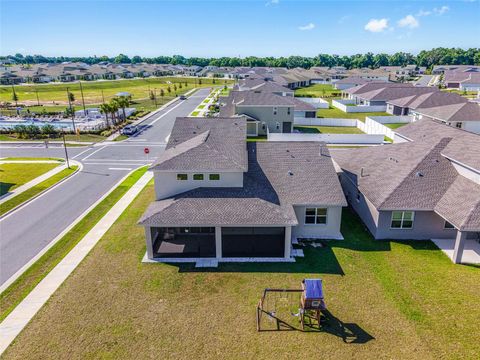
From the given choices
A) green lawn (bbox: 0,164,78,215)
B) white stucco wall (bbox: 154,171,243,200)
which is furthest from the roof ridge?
green lawn (bbox: 0,164,78,215)

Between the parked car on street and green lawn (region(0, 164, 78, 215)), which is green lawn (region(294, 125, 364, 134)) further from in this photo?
green lawn (region(0, 164, 78, 215))

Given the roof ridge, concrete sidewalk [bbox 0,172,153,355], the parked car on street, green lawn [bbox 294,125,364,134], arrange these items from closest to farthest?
concrete sidewalk [bbox 0,172,153,355]
the roof ridge
the parked car on street
green lawn [bbox 294,125,364,134]

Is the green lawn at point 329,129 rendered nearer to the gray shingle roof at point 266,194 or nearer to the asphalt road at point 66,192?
the asphalt road at point 66,192

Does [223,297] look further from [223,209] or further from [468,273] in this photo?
[468,273]

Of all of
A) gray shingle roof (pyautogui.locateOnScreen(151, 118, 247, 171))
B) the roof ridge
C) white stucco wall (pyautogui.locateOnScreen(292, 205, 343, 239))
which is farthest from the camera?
white stucco wall (pyautogui.locateOnScreen(292, 205, 343, 239))

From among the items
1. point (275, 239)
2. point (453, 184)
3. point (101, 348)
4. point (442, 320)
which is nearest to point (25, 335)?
point (101, 348)

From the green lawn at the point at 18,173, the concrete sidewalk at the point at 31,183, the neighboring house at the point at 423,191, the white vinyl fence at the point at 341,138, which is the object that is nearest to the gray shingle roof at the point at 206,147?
the neighboring house at the point at 423,191

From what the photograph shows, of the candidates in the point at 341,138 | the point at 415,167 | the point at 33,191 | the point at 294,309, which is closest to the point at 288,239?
the point at 294,309
